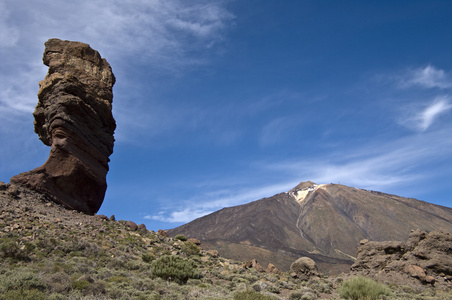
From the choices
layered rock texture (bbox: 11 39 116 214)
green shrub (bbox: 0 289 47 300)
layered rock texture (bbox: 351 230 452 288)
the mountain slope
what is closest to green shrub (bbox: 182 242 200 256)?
layered rock texture (bbox: 11 39 116 214)

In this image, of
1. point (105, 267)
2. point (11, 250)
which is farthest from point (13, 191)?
point (105, 267)

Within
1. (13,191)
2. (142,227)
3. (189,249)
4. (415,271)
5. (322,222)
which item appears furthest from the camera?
(322,222)

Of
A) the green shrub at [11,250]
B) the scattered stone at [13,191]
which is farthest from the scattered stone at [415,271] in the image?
the scattered stone at [13,191]

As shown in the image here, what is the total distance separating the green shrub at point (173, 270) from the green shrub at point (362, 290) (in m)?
7.59

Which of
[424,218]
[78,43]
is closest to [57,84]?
[78,43]

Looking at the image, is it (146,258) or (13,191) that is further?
(13,191)

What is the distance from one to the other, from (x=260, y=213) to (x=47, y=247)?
149205 millimetres

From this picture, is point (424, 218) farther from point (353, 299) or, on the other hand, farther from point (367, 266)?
point (353, 299)

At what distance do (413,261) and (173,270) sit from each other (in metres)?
15.8

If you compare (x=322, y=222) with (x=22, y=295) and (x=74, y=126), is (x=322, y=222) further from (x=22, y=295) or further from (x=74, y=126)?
(x=22, y=295)

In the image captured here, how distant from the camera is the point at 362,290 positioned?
548 inches

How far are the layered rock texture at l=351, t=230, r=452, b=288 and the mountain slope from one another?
8600 cm

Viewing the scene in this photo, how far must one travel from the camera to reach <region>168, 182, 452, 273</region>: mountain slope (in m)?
128

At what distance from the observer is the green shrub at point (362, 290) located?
13620 mm
